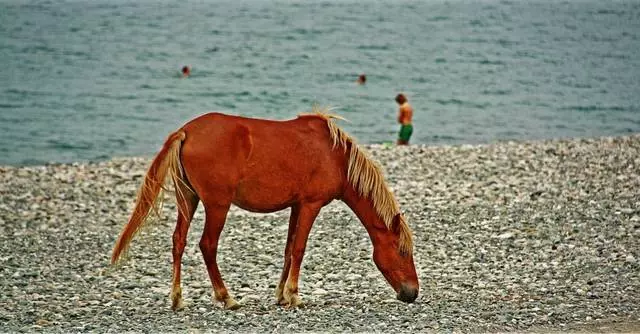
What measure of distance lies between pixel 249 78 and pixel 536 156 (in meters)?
31.4

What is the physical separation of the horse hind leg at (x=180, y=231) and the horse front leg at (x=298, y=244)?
3.38ft

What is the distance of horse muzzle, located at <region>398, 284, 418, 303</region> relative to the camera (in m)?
11.2

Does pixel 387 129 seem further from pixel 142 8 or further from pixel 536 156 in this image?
pixel 142 8

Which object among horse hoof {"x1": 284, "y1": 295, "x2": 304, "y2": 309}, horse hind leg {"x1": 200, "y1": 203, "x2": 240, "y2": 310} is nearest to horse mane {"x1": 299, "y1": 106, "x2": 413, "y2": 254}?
horse hoof {"x1": 284, "y1": 295, "x2": 304, "y2": 309}

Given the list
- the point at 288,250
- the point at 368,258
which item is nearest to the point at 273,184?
the point at 288,250

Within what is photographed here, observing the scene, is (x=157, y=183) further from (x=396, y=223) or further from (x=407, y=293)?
(x=407, y=293)

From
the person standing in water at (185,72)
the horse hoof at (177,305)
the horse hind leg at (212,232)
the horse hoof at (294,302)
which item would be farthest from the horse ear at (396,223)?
the person standing in water at (185,72)

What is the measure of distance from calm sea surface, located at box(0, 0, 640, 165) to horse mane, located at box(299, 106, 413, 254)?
2160 centimetres

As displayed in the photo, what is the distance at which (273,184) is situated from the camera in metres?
10.9

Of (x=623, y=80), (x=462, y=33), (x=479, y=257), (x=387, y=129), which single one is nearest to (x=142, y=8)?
(x=462, y=33)

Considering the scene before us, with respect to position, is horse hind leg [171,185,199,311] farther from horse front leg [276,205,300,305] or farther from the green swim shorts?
the green swim shorts

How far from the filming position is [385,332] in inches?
400

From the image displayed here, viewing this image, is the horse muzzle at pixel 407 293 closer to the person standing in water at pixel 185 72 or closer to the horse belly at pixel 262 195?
the horse belly at pixel 262 195

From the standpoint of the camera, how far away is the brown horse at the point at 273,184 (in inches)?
421
